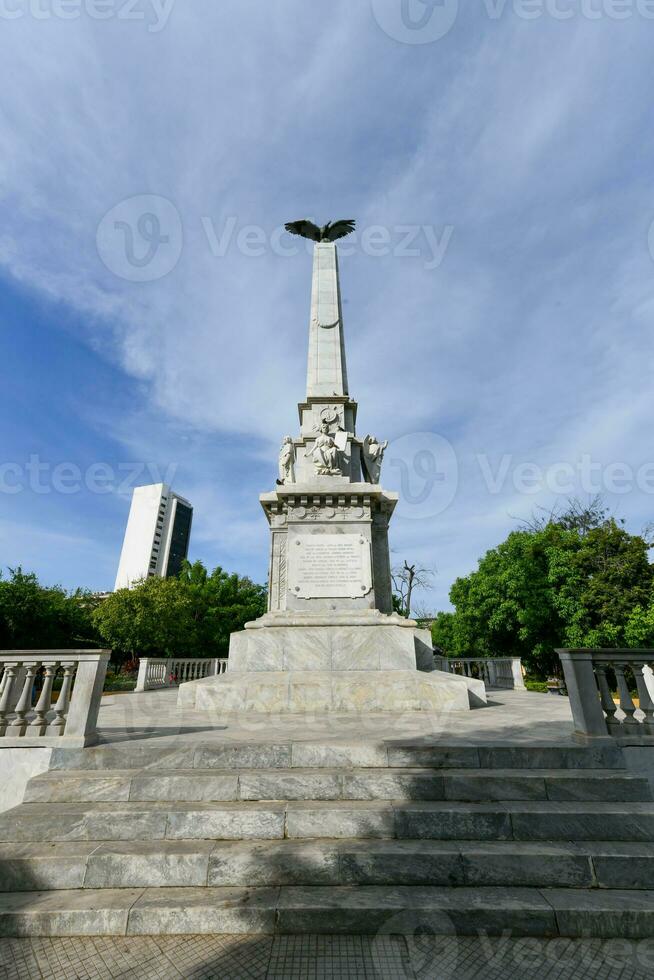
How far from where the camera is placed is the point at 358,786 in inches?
198

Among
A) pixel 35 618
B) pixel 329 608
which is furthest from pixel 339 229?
pixel 35 618

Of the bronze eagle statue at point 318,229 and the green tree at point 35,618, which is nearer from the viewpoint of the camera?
the bronze eagle statue at point 318,229

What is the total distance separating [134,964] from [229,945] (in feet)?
2.40

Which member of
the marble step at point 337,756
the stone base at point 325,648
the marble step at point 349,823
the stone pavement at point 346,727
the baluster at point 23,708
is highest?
the stone base at point 325,648

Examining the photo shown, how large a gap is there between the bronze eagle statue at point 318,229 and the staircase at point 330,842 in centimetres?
1949

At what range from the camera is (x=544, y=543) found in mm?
30672

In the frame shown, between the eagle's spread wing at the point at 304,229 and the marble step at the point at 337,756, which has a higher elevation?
the eagle's spread wing at the point at 304,229

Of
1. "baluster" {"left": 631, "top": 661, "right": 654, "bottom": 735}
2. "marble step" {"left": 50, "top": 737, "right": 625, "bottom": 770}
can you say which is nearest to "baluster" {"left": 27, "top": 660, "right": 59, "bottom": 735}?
"marble step" {"left": 50, "top": 737, "right": 625, "bottom": 770}

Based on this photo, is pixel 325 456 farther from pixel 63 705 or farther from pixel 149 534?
pixel 149 534

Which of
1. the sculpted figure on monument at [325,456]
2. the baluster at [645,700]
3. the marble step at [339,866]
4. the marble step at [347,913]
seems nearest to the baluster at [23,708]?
the marble step at [339,866]

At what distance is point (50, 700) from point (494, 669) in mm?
19374

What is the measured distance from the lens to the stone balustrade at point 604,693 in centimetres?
592

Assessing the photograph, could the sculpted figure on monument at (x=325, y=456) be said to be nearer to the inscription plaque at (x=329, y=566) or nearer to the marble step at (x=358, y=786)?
the inscription plaque at (x=329, y=566)

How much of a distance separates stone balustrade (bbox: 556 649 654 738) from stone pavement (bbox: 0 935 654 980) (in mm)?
2649
